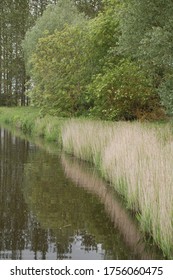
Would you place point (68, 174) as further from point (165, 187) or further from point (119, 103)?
point (119, 103)

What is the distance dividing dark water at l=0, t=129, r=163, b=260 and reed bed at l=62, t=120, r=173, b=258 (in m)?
0.32

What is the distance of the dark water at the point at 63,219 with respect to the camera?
7129 millimetres

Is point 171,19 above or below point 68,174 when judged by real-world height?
above

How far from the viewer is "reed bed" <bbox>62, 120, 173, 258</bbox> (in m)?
6.94

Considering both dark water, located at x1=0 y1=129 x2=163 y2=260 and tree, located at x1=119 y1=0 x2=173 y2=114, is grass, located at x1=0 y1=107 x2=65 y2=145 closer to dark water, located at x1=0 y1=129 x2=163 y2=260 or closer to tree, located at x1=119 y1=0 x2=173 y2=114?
tree, located at x1=119 y1=0 x2=173 y2=114

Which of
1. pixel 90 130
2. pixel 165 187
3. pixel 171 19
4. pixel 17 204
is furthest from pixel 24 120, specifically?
pixel 165 187

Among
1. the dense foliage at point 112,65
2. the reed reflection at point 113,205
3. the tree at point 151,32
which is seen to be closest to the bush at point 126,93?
the dense foliage at point 112,65

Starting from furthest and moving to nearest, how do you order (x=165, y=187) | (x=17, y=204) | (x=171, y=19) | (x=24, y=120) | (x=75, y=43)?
(x=24, y=120) → (x=75, y=43) → (x=171, y=19) → (x=17, y=204) → (x=165, y=187)

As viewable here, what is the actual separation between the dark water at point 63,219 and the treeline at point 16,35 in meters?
43.6

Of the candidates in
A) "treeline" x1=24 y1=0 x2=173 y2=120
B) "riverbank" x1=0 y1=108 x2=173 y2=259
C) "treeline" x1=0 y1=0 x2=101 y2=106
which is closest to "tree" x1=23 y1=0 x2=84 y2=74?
"treeline" x1=24 y1=0 x2=173 y2=120

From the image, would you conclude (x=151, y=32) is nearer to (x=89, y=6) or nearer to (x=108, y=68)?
(x=108, y=68)

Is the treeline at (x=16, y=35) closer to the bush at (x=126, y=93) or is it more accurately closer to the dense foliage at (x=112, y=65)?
the dense foliage at (x=112, y=65)

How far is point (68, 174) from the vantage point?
1330 centimetres

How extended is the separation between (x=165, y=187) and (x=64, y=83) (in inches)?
749
